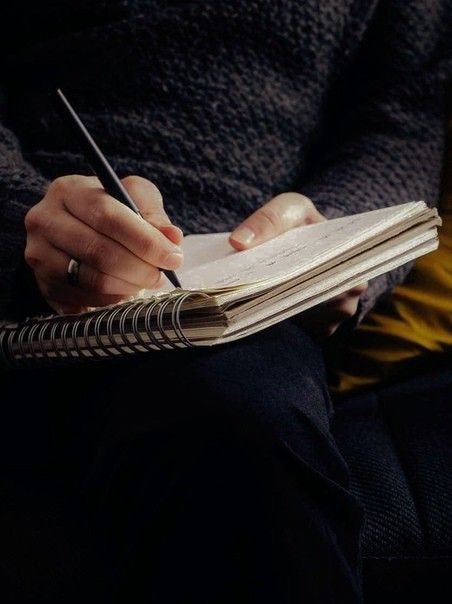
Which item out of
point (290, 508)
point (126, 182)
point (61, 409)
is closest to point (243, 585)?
point (290, 508)

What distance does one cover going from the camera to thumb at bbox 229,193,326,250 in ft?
2.09

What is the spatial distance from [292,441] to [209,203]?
43cm

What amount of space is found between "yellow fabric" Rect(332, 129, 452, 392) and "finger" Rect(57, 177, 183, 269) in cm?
40

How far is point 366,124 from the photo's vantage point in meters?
0.95

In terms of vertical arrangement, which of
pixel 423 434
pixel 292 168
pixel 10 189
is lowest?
pixel 423 434

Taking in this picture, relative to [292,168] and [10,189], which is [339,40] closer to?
[292,168]

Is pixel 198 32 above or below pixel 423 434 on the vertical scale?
above

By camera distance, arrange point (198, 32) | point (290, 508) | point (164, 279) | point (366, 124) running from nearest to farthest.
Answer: point (290, 508)
point (164, 279)
point (198, 32)
point (366, 124)

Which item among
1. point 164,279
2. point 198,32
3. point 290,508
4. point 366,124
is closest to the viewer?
point 290,508

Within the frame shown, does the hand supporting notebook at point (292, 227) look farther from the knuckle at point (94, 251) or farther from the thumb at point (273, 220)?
the knuckle at point (94, 251)

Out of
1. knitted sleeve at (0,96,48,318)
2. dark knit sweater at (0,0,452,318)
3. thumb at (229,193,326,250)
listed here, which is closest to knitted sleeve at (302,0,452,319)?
dark knit sweater at (0,0,452,318)

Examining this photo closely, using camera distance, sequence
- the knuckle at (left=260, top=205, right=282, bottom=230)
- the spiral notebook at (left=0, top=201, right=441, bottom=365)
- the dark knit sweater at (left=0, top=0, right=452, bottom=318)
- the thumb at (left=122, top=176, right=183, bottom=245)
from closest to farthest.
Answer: the spiral notebook at (left=0, top=201, right=441, bottom=365) < the thumb at (left=122, top=176, right=183, bottom=245) < the knuckle at (left=260, top=205, right=282, bottom=230) < the dark knit sweater at (left=0, top=0, right=452, bottom=318)

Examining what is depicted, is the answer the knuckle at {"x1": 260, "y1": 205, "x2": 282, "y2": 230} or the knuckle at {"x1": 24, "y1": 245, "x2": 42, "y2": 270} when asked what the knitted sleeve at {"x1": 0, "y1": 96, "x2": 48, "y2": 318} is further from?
the knuckle at {"x1": 260, "y1": 205, "x2": 282, "y2": 230}

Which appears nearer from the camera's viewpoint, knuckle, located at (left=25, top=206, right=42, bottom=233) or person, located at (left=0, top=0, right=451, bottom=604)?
person, located at (left=0, top=0, right=451, bottom=604)
